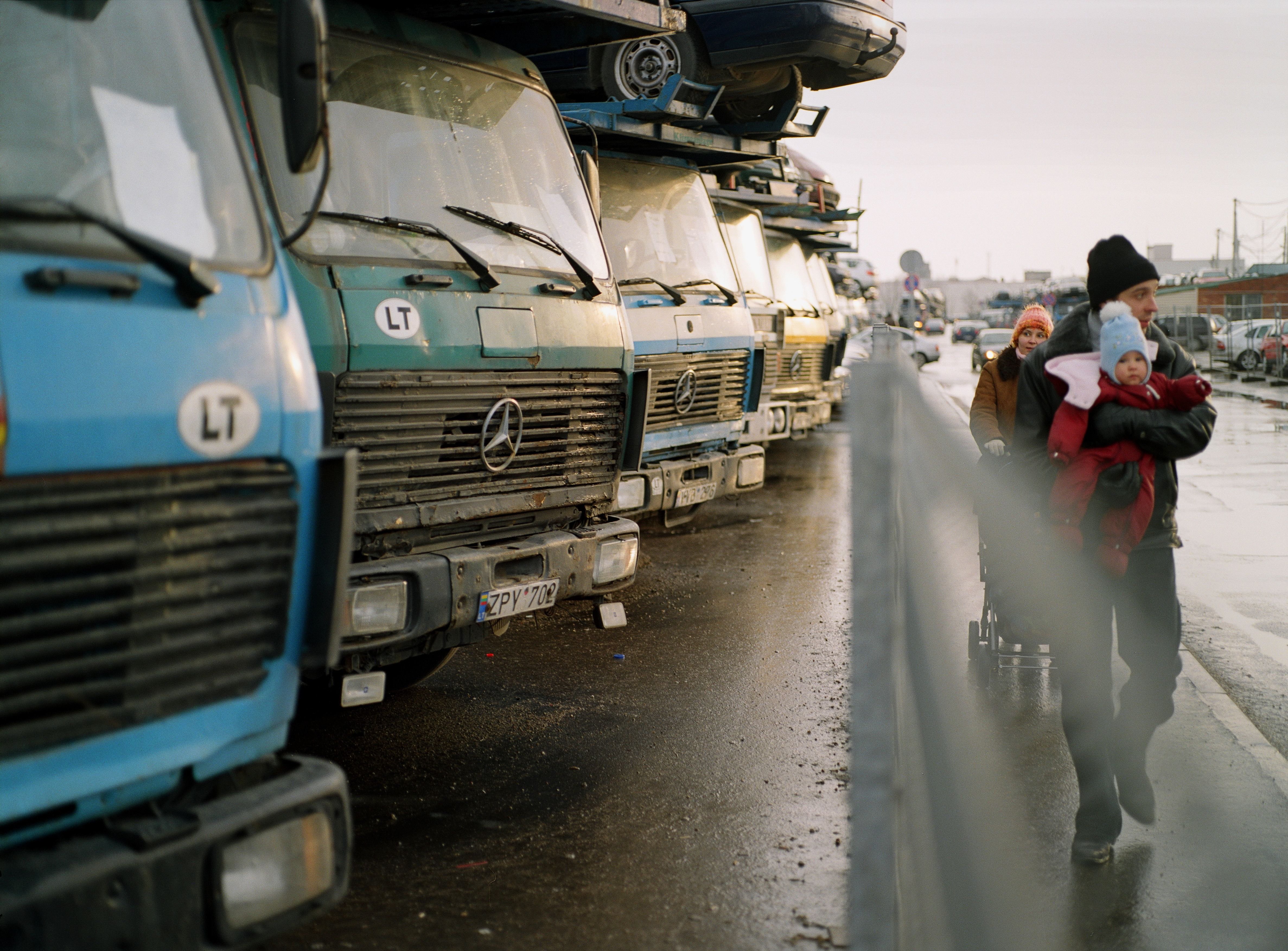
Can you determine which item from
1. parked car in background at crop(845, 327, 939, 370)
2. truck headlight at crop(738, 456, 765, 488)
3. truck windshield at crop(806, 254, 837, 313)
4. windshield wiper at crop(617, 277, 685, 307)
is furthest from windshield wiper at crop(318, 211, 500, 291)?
truck windshield at crop(806, 254, 837, 313)

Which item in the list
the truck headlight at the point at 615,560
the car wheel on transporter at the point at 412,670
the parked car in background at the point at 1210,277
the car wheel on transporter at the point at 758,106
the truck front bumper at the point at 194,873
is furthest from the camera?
the parked car in background at the point at 1210,277

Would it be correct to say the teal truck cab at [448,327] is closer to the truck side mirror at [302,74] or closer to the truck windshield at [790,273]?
the truck side mirror at [302,74]

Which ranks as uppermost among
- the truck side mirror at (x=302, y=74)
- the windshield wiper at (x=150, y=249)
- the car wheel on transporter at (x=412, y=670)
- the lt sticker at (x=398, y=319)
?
the truck side mirror at (x=302, y=74)

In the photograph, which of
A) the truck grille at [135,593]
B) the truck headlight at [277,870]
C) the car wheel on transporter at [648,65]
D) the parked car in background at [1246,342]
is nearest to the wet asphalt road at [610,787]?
the truck headlight at [277,870]

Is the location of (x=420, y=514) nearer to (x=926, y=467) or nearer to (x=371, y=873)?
(x=371, y=873)

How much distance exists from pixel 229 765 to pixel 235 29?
3013 mm

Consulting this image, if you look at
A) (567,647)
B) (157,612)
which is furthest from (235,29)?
(567,647)

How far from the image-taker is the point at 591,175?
6.18m

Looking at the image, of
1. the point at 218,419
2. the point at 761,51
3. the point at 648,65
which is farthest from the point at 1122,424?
the point at 761,51

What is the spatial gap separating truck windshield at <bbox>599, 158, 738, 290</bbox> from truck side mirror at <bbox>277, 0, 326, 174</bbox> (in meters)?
4.86

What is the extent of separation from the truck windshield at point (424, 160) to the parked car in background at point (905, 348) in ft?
4.99

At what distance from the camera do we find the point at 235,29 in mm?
4477

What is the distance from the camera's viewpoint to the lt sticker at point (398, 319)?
14.5 feet

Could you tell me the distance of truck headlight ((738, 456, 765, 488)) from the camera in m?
8.80
